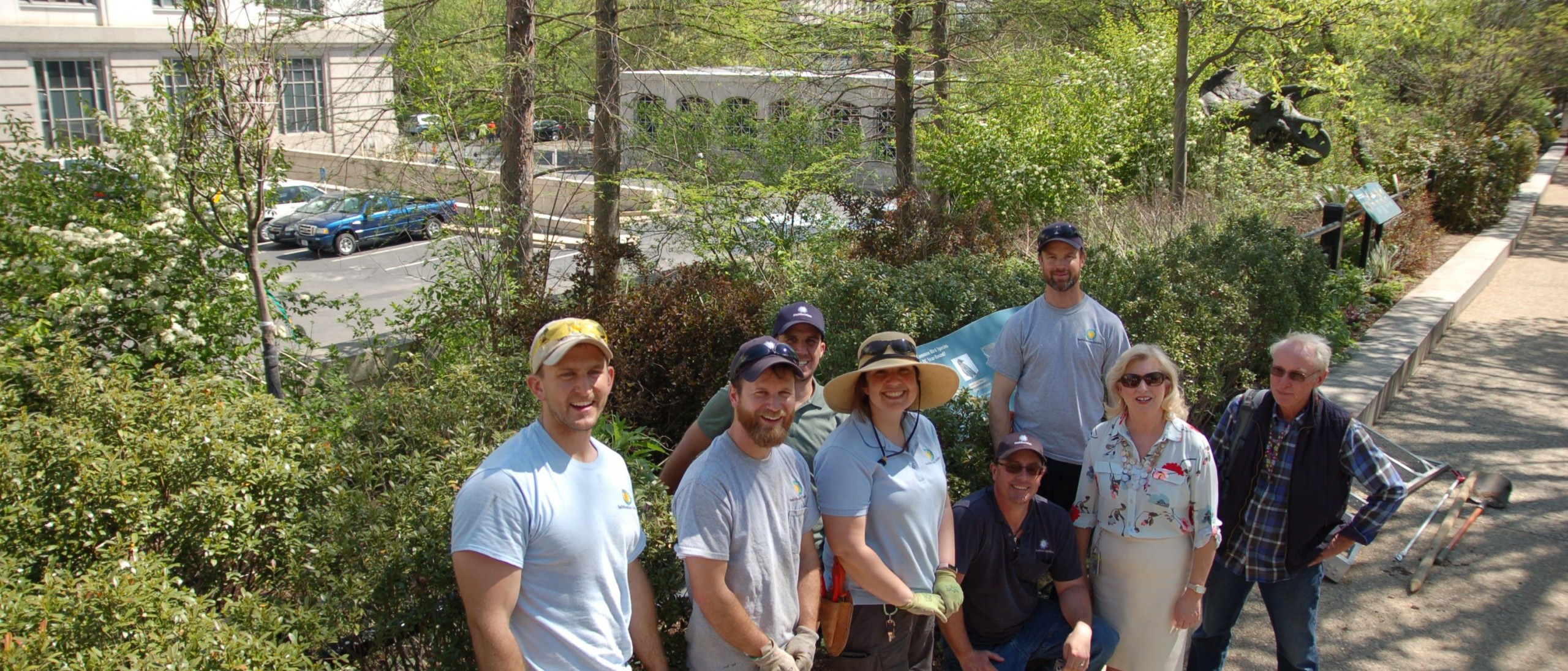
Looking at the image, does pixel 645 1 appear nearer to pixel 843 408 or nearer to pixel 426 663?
pixel 843 408

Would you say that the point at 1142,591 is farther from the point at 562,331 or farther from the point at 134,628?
the point at 134,628

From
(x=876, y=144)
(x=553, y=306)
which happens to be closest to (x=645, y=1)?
(x=876, y=144)

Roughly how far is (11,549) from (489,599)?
70.2 inches

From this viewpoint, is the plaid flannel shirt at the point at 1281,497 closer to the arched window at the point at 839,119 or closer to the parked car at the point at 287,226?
the arched window at the point at 839,119

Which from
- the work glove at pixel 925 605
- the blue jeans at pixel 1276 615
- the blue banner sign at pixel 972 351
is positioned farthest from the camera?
the blue banner sign at pixel 972 351

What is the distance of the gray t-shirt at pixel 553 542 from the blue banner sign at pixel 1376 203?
33.1 feet

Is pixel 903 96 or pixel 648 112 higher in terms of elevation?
pixel 903 96

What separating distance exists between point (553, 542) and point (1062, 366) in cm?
250

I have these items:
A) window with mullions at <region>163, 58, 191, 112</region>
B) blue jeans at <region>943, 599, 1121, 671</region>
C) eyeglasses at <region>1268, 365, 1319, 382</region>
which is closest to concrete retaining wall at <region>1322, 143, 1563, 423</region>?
eyeglasses at <region>1268, 365, 1319, 382</region>

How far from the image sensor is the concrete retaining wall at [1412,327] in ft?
25.2

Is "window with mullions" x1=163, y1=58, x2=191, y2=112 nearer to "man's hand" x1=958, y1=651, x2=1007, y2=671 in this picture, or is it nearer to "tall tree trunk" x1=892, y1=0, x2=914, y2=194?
"man's hand" x1=958, y1=651, x2=1007, y2=671

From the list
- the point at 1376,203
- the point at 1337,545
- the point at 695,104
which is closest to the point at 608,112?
the point at 695,104

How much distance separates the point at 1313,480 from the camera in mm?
3992

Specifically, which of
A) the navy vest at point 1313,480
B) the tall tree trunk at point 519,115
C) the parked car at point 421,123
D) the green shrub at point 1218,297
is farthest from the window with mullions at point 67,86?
the navy vest at point 1313,480
